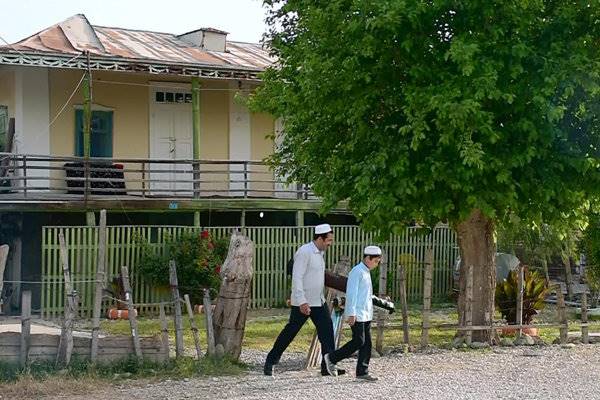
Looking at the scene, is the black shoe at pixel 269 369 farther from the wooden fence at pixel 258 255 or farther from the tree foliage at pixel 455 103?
the wooden fence at pixel 258 255

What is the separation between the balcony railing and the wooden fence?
3.49 feet

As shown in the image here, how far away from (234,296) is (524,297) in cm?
696

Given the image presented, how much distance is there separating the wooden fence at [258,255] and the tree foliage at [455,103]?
14.2 feet

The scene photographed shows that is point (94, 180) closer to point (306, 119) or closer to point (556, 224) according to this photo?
point (306, 119)

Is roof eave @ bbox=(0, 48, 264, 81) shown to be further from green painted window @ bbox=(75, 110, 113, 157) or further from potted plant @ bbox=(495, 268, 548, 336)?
potted plant @ bbox=(495, 268, 548, 336)

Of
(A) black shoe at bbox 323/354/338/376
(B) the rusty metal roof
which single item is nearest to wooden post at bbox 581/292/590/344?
(A) black shoe at bbox 323/354/338/376

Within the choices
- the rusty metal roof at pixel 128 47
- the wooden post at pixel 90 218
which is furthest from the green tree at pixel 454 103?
the rusty metal roof at pixel 128 47

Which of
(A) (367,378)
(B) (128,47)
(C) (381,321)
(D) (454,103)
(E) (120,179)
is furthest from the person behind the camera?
(B) (128,47)

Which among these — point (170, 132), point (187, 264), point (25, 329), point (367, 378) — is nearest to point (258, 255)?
point (187, 264)

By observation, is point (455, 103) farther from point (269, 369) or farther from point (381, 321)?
point (269, 369)

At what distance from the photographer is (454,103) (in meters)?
12.4

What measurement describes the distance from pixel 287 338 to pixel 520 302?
5312 mm

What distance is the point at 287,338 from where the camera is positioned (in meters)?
11.8

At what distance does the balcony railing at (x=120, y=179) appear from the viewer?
20562 millimetres
